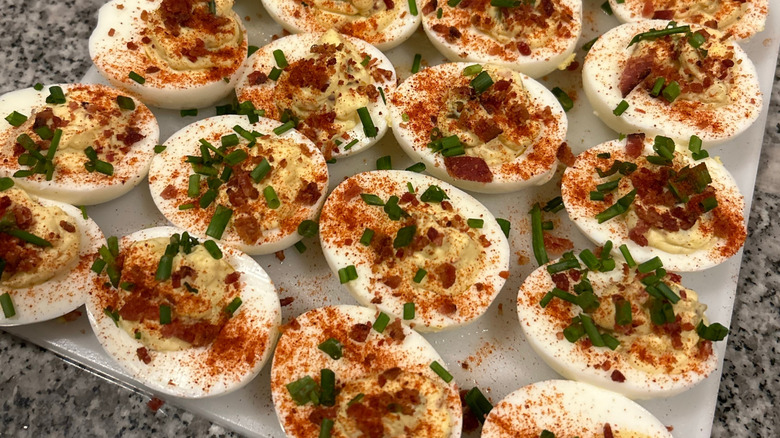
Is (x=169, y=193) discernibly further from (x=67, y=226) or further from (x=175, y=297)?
(x=175, y=297)

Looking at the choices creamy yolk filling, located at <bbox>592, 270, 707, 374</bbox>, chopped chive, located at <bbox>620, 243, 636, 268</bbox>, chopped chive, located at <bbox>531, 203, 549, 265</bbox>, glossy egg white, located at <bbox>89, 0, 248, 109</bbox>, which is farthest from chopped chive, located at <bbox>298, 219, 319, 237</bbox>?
chopped chive, located at <bbox>620, 243, 636, 268</bbox>

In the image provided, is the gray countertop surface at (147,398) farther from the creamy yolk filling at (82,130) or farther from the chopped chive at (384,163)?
the chopped chive at (384,163)

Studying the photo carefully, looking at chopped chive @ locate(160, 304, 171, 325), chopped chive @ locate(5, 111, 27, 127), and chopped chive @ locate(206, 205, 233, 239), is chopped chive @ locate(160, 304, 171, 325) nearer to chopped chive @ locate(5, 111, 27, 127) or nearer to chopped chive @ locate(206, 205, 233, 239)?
chopped chive @ locate(206, 205, 233, 239)

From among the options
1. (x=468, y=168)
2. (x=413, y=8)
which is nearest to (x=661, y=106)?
(x=468, y=168)

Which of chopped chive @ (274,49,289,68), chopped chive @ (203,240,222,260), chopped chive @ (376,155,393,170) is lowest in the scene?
chopped chive @ (203,240,222,260)

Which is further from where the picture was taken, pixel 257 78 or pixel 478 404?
pixel 257 78

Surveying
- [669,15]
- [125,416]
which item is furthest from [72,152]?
[669,15]
